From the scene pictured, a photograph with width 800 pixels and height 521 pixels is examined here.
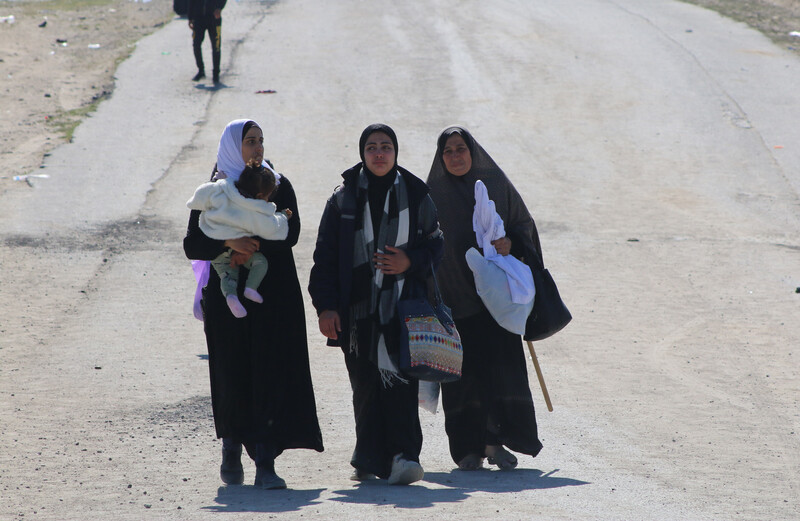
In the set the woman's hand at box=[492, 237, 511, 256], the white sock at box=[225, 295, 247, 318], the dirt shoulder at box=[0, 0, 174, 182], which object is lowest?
the dirt shoulder at box=[0, 0, 174, 182]

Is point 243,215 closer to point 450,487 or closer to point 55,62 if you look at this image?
point 450,487

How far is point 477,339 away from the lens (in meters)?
4.98

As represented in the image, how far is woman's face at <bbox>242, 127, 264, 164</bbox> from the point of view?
4.33 m

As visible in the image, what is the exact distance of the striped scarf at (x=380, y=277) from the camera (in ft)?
14.5

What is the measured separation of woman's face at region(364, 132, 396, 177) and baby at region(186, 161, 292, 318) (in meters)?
0.45

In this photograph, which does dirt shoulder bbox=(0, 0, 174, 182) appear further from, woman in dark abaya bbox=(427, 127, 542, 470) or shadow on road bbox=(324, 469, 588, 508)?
shadow on road bbox=(324, 469, 588, 508)

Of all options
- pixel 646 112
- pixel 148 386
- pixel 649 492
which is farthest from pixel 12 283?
pixel 646 112

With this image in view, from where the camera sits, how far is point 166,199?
1040cm

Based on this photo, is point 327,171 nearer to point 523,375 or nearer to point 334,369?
point 334,369

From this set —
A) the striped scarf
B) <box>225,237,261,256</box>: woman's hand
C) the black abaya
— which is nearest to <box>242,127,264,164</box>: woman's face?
<box>225,237,261,256</box>: woman's hand

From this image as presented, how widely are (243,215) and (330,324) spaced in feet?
2.01

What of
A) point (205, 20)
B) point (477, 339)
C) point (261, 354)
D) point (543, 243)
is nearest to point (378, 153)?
point (261, 354)

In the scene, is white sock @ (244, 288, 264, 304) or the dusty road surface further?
the dusty road surface

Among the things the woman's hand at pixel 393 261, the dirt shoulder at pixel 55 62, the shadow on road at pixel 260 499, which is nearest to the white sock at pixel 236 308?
the woman's hand at pixel 393 261
